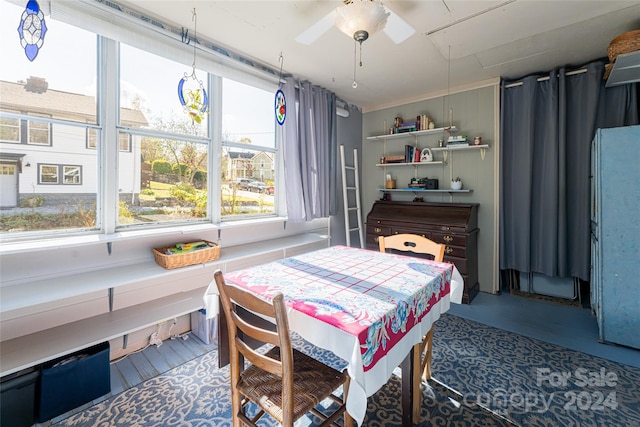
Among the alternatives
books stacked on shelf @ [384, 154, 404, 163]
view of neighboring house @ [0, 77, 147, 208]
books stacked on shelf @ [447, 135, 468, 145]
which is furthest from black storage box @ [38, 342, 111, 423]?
books stacked on shelf @ [447, 135, 468, 145]

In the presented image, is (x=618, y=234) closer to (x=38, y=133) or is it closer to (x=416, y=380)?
(x=416, y=380)

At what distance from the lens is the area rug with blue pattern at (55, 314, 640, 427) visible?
1.54 m

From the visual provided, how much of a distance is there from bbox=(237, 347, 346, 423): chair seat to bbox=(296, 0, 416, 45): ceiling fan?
1.70 metres

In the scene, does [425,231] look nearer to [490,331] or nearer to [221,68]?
[490,331]

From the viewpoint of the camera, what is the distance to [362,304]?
1.15 metres

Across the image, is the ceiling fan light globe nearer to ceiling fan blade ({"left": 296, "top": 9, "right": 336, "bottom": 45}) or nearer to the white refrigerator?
ceiling fan blade ({"left": 296, "top": 9, "right": 336, "bottom": 45})

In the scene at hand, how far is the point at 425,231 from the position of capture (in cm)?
328

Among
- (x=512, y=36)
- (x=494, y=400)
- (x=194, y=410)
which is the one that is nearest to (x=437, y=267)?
(x=494, y=400)

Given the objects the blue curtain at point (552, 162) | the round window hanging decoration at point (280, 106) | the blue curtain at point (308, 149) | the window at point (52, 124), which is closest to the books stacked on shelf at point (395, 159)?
the blue curtain at point (308, 149)

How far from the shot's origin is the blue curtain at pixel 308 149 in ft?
10.1

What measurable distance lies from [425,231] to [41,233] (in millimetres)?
3404

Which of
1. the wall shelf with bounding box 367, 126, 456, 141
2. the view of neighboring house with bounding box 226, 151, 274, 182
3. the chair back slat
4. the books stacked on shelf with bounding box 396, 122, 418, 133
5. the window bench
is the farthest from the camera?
the books stacked on shelf with bounding box 396, 122, 418, 133

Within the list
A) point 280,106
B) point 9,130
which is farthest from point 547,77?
point 9,130

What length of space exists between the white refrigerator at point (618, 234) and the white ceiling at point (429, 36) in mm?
898
